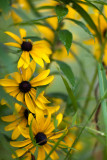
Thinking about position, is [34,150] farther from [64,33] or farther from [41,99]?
[64,33]

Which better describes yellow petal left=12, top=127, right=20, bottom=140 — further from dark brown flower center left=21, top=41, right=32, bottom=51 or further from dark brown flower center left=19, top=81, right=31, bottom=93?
dark brown flower center left=21, top=41, right=32, bottom=51

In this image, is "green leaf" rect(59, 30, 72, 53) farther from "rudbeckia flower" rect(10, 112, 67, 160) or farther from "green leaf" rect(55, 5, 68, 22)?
"rudbeckia flower" rect(10, 112, 67, 160)

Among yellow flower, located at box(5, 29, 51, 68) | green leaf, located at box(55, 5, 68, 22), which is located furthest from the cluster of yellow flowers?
green leaf, located at box(55, 5, 68, 22)

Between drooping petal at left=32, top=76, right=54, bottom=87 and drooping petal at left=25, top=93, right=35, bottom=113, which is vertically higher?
drooping petal at left=32, top=76, right=54, bottom=87

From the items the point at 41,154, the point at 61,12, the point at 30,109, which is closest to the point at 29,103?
the point at 30,109

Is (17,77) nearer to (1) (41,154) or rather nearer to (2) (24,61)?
(2) (24,61)

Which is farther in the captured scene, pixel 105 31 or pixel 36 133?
pixel 105 31

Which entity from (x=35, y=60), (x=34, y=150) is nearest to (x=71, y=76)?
(x=35, y=60)

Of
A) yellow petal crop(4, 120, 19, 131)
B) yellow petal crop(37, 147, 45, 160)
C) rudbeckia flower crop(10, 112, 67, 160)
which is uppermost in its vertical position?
yellow petal crop(4, 120, 19, 131)

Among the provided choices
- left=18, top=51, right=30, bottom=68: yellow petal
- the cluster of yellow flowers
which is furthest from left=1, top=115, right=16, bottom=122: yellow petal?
left=18, top=51, right=30, bottom=68: yellow petal
